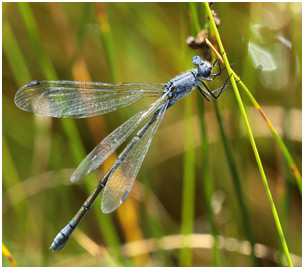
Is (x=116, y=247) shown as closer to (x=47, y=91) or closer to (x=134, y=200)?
(x=134, y=200)

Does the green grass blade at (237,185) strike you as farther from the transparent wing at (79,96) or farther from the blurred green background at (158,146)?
the transparent wing at (79,96)

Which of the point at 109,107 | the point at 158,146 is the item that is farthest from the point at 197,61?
the point at 158,146

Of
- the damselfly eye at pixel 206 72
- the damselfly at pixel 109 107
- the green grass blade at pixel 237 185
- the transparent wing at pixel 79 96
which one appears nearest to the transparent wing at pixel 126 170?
the damselfly at pixel 109 107

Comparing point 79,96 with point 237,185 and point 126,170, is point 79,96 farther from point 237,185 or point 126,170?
point 237,185

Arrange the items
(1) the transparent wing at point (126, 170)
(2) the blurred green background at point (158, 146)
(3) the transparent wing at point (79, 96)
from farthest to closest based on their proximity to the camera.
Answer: (2) the blurred green background at point (158, 146), (3) the transparent wing at point (79, 96), (1) the transparent wing at point (126, 170)

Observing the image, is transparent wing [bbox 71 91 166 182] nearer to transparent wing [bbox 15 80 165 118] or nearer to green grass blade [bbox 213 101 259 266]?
transparent wing [bbox 15 80 165 118]

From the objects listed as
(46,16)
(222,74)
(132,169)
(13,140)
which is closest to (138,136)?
(132,169)

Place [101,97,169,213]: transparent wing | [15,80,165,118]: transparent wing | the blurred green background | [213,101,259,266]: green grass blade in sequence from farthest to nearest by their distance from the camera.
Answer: the blurred green background < [15,80,165,118]: transparent wing < [101,97,169,213]: transparent wing < [213,101,259,266]: green grass blade

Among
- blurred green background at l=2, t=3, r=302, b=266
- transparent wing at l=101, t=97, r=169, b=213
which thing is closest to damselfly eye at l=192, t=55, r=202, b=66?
blurred green background at l=2, t=3, r=302, b=266
